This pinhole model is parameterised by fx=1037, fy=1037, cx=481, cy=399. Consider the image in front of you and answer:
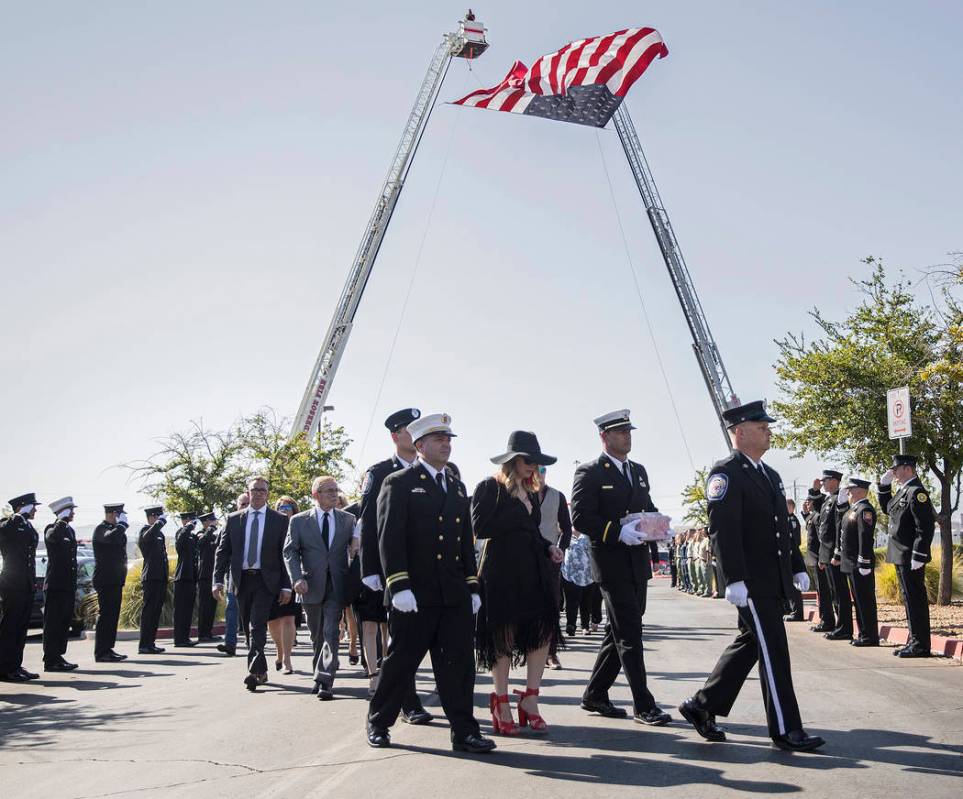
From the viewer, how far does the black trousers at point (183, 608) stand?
642 inches

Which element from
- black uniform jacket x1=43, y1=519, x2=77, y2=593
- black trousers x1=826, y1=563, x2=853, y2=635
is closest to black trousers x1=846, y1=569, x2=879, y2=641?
black trousers x1=826, y1=563, x2=853, y2=635

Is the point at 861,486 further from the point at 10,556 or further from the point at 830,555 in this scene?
the point at 10,556

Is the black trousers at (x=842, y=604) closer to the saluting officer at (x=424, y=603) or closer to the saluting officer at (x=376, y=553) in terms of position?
the saluting officer at (x=376, y=553)

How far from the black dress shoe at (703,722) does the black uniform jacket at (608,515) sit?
41.9 inches

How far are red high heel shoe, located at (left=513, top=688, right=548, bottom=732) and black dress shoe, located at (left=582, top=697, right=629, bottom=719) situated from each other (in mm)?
537

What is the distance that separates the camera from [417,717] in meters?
7.76

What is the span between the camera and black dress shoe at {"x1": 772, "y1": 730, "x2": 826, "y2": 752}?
6.18 metres

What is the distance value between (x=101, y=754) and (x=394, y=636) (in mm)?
2131

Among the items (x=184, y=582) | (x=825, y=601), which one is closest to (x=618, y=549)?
(x=825, y=601)

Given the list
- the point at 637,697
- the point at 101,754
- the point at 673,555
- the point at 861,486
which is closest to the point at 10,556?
the point at 101,754

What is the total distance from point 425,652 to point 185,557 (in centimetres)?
1083

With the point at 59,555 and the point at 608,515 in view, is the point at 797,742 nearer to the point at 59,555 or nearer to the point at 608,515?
the point at 608,515

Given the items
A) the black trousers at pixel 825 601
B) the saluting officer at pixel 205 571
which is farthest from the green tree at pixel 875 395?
the saluting officer at pixel 205 571

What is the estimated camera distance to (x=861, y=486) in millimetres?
13133
